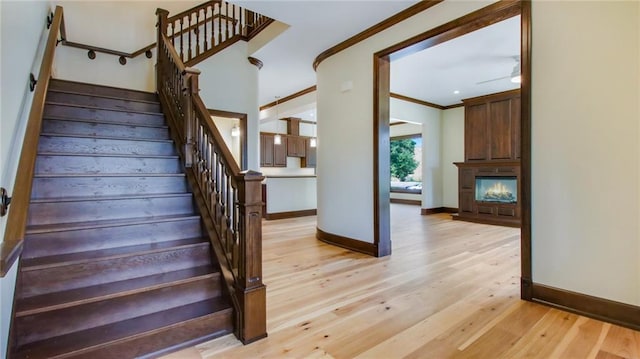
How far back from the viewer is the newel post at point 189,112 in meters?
2.85

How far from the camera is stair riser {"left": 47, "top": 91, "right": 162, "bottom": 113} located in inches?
132

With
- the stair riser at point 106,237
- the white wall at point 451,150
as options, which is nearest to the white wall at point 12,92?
the stair riser at point 106,237

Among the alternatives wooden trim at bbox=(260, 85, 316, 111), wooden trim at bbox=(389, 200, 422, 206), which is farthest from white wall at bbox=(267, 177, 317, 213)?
wooden trim at bbox=(389, 200, 422, 206)

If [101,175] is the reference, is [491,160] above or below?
above

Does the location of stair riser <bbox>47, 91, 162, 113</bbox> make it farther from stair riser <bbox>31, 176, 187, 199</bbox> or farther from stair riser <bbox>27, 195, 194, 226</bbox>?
stair riser <bbox>27, 195, 194, 226</bbox>

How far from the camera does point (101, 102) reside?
352 centimetres

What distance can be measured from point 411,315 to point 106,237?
7.32 ft

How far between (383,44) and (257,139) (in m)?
2.60

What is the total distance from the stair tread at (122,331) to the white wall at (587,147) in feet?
8.01

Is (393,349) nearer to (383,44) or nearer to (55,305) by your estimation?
(55,305)

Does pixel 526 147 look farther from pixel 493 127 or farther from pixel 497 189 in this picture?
pixel 493 127

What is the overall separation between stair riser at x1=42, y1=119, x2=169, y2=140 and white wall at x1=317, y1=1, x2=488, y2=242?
2.16 meters

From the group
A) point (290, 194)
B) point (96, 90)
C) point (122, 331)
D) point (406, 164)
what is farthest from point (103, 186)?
point (406, 164)

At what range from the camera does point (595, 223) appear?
7.07 ft
